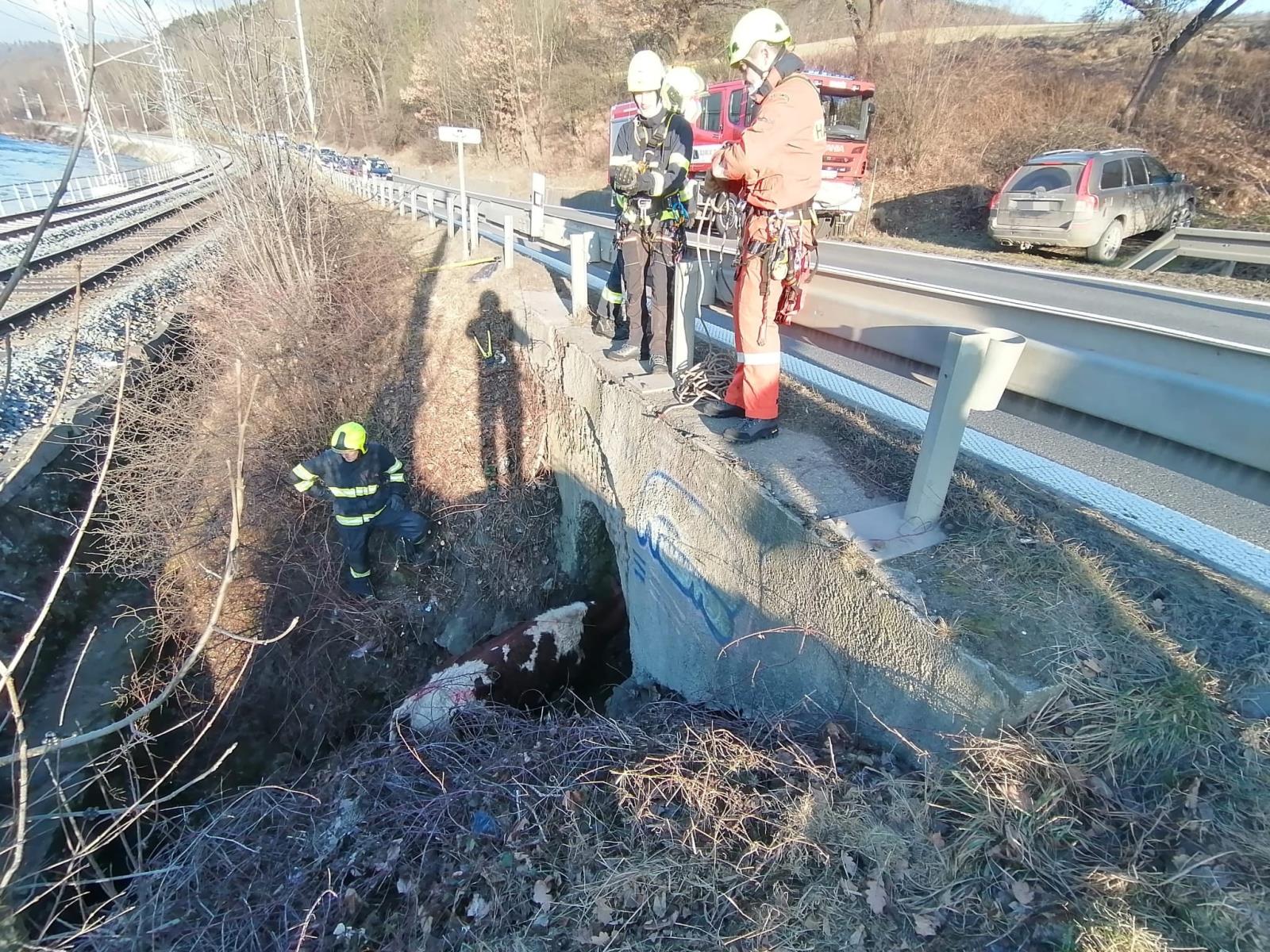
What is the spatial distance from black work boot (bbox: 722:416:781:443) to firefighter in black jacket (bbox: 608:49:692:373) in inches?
52.5

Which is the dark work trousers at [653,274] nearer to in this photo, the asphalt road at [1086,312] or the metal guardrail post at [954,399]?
the asphalt road at [1086,312]

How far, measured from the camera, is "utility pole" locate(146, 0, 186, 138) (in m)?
6.83

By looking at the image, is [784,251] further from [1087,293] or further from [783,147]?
[1087,293]

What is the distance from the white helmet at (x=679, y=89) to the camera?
436cm

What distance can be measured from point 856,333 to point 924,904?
Result: 13.6ft

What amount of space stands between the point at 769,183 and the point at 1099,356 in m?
2.01

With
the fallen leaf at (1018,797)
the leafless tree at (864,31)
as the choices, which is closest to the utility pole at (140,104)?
the fallen leaf at (1018,797)

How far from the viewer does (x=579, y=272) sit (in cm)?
625

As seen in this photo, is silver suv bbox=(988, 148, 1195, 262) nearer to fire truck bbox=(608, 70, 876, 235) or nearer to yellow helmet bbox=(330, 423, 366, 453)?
fire truck bbox=(608, 70, 876, 235)

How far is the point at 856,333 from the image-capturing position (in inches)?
205

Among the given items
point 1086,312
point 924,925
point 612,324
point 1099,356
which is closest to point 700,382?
point 612,324

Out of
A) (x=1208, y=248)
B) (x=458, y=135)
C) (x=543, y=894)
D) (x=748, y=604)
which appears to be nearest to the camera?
(x=543, y=894)

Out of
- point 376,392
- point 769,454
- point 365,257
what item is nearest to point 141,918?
point 769,454

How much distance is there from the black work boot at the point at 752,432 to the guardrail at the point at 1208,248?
9456 mm
